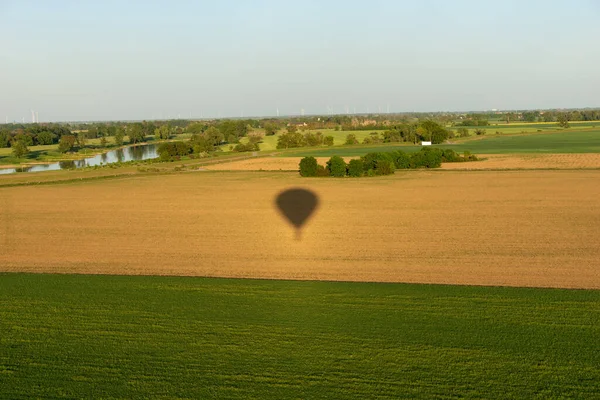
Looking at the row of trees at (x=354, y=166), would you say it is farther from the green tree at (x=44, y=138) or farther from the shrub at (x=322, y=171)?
the green tree at (x=44, y=138)

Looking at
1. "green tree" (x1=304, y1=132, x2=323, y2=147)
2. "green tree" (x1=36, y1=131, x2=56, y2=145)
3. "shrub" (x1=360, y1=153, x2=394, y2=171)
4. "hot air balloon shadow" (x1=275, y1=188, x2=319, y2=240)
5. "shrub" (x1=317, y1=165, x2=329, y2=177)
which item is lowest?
"hot air balloon shadow" (x1=275, y1=188, x2=319, y2=240)

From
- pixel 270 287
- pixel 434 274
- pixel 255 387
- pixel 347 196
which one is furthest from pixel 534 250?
pixel 347 196

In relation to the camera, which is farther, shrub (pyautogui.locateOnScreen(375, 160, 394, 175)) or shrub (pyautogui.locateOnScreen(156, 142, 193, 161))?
shrub (pyautogui.locateOnScreen(156, 142, 193, 161))

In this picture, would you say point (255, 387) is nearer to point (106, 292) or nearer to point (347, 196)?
point (106, 292)

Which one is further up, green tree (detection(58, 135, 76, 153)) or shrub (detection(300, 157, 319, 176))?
green tree (detection(58, 135, 76, 153))

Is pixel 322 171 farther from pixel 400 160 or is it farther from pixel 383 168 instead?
pixel 400 160

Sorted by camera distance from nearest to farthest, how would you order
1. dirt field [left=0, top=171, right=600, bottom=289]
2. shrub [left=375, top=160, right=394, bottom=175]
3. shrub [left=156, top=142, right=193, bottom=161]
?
dirt field [left=0, top=171, right=600, bottom=289], shrub [left=375, top=160, right=394, bottom=175], shrub [left=156, top=142, right=193, bottom=161]

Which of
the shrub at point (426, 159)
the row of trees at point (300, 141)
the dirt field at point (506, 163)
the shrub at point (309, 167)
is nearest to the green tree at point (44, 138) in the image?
the row of trees at point (300, 141)

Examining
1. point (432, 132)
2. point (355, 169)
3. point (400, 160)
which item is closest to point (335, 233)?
point (355, 169)

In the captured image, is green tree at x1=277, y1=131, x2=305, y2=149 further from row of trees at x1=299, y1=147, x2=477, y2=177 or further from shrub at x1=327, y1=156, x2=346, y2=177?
shrub at x1=327, y1=156, x2=346, y2=177

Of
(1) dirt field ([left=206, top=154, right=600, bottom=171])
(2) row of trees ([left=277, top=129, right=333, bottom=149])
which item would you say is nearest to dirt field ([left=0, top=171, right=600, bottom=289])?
(1) dirt field ([left=206, top=154, right=600, bottom=171])
